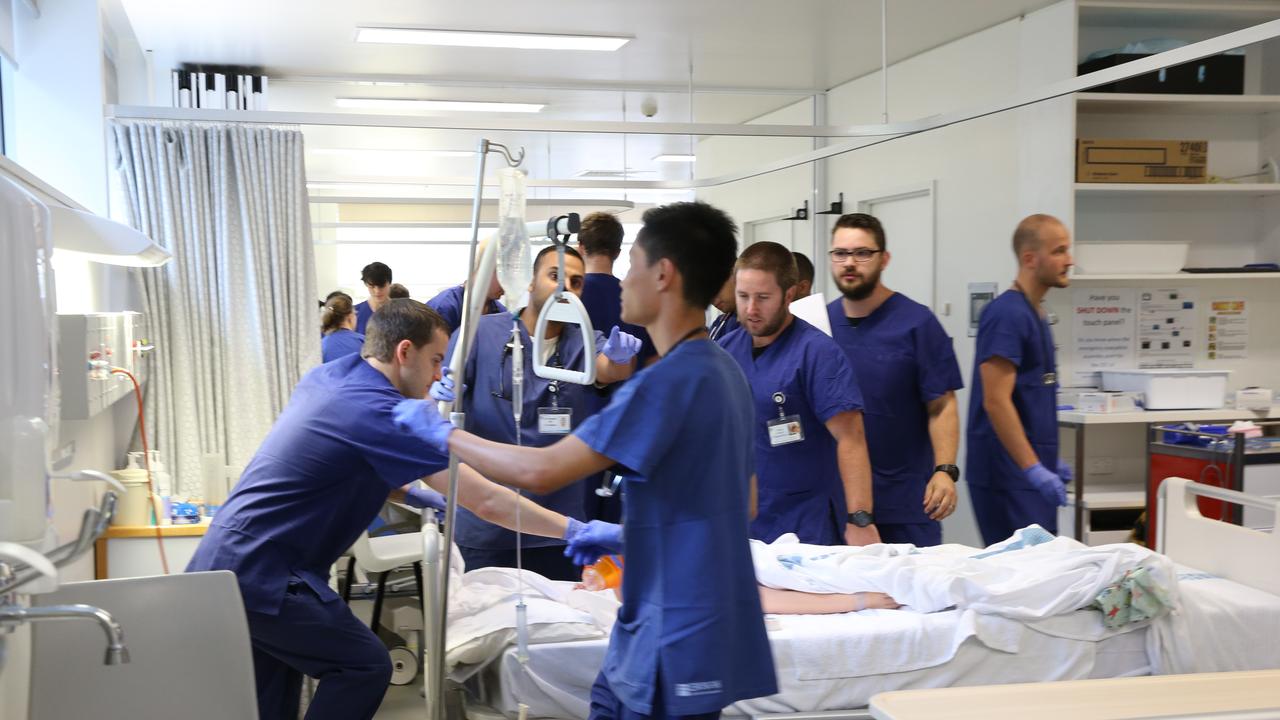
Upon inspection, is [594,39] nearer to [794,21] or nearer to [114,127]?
[794,21]

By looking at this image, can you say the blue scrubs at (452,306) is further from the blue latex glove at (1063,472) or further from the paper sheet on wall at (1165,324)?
the paper sheet on wall at (1165,324)

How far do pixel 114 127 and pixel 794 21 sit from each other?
3.10 m

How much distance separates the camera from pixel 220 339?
15.1 ft

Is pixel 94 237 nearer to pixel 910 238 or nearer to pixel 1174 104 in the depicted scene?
pixel 1174 104

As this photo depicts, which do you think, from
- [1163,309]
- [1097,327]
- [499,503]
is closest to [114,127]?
[499,503]

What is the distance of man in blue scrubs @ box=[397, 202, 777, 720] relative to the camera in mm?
1675

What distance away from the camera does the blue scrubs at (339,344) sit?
5.94 meters

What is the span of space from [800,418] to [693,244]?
1523 mm

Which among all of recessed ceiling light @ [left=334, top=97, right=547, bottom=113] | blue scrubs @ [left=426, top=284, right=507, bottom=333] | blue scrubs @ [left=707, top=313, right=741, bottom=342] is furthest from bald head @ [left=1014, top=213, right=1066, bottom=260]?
recessed ceiling light @ [left=334, top=97, right=547, bottom=113]

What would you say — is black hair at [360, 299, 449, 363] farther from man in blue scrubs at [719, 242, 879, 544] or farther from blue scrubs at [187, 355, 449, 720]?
man in blue scrubs at [719, 242, 879, 544]

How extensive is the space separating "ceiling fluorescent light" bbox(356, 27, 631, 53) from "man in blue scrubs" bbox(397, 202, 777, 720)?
4.01 meters

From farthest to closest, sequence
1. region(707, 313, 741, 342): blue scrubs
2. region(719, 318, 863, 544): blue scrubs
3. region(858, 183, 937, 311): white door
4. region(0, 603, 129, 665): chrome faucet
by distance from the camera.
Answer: region(858, 183, 937, 311): white door < region(707, 313, 741, 342): blue scrubs < region(719, 318, 863, 544): blue scrubs < region(0, 603, 129, 665): chrome faucet

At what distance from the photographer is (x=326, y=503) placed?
2453 millimetres

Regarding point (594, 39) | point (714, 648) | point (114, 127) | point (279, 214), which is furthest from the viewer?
point (594, 39)
